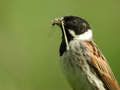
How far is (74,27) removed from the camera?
9.88 m

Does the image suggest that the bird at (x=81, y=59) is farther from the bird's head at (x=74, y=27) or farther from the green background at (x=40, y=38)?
the green background at (x=40, y=38)

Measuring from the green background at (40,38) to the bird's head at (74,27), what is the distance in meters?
1.56

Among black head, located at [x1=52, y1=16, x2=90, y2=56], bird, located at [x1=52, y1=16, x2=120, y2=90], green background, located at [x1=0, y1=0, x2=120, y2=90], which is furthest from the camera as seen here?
green background, located at [x1=0, y1=0, x2=120, y2=90]

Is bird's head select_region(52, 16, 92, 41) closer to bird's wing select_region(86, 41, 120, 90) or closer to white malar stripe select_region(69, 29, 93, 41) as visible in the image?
white malar stripe select_region(69, 29, 93, 41)

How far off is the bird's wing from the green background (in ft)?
5.11

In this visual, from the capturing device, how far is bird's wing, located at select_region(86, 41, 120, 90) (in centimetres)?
983

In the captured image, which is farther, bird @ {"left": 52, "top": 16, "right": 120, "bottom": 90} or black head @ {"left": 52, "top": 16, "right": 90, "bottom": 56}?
black head @ {"left": 52, "top": 16, "right": 90, "bottom": 56}

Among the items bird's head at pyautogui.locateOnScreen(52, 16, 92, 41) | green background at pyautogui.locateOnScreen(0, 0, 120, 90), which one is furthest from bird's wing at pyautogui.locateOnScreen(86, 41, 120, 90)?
green background at pyautogui.locateOnScreen(0, 0, 120, 90)

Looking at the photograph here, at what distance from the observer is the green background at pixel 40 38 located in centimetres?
1169

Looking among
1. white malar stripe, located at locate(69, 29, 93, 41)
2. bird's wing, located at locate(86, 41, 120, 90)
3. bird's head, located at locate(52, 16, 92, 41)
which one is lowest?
bird's wing, located at locate(86, 41, 120, 90)

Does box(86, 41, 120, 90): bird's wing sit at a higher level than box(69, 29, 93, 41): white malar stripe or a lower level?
lower

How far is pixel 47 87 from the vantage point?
11.4 m

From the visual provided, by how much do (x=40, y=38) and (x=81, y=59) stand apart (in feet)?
11.3

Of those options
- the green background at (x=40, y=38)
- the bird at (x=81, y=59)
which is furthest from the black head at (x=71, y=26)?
the green background at (x=40, y=38)
